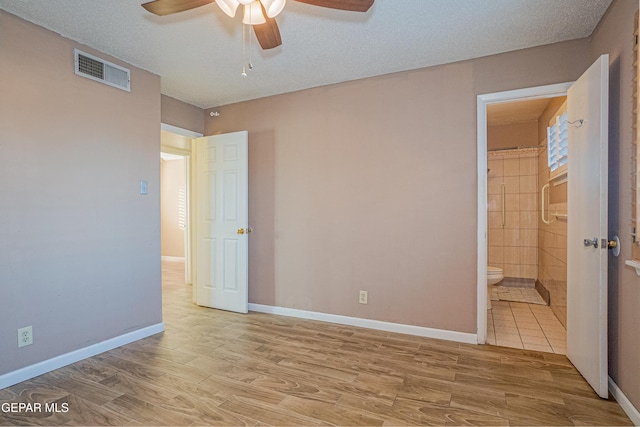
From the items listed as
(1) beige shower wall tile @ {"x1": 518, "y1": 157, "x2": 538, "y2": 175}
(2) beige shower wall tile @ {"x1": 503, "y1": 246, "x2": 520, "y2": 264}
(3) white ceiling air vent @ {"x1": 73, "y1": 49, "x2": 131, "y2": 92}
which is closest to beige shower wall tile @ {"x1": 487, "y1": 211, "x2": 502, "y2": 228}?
(2) beige shower wall tile @ {"x1": 503, "y1": 246, "x2": 520, "y2": 264}

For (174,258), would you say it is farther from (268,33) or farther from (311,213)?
(268,33)

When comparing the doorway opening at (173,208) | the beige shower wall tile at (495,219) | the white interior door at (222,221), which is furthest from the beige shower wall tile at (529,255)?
the doorway opening at (173,208)

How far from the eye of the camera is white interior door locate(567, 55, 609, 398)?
200cm

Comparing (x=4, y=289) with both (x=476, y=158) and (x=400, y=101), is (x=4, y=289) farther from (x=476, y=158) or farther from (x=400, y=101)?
(x=476, y=158)

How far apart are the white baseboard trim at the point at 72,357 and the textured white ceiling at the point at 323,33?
2.40 m

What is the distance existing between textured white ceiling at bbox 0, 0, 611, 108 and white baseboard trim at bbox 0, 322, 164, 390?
2.40 meters

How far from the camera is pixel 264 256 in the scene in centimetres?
386

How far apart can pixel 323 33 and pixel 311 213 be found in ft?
5.72

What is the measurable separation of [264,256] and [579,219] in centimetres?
291

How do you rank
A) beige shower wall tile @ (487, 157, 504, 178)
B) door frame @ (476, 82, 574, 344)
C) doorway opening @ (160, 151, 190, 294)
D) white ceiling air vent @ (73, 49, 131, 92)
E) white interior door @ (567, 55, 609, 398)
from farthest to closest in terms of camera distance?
1. doorway opening @ (160, 151, 190, 294)
2. beige shower wall tile @ (487, 157, 504, 178)
3. door frame @ (476, 82, 574, 344)
4. white ceiling air vent @ (73, 49, 131, 92)
5. white interior door @ (567, 55, 609, 398)

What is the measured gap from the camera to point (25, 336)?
230cm

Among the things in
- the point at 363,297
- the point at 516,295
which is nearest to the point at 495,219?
the point at 516,295

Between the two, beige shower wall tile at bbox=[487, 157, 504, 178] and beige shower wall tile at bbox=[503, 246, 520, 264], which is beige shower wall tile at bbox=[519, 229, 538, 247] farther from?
beige shower wall tile at bbox=[487, 157, 504, 178]

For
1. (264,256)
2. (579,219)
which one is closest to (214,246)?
(264,256)
